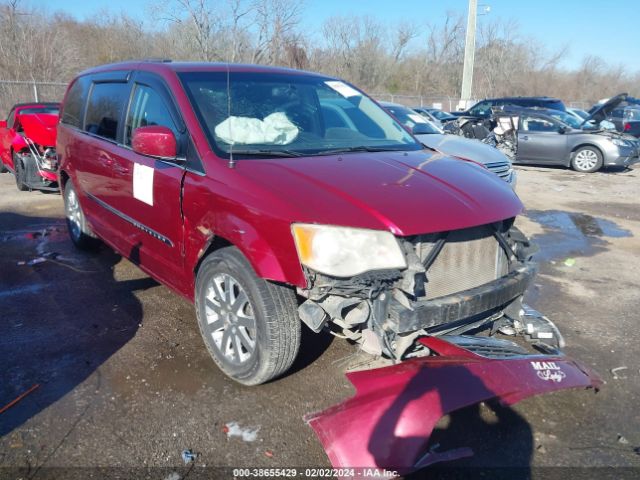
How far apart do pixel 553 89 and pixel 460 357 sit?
5783cm

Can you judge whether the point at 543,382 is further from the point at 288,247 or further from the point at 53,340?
the point at 53,340

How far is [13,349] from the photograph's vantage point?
3.63 meters

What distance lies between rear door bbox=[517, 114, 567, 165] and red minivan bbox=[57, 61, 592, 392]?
10.8 meters

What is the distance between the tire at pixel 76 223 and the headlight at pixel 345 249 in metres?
3.61

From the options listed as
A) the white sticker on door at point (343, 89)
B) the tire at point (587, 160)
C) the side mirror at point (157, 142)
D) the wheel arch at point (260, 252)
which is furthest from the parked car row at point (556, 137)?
the wheel arch at point (260, 252)

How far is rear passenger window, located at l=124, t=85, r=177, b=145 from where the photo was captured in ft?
11.8

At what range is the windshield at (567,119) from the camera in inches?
544

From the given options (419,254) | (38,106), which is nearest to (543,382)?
(419,254)

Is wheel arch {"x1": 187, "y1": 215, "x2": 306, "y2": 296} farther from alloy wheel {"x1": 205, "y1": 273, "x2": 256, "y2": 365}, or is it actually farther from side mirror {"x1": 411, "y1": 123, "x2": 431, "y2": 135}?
side mirror {"x1": 411, "y1": 123, "x2": 431, "y2": 135}

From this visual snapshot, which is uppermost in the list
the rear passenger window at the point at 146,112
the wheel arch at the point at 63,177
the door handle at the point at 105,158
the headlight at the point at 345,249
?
the rear passenger window at the point at 146,112

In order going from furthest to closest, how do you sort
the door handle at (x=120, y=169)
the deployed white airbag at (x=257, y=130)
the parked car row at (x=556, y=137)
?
the parked car row at (x=556, y=137), the door handle at (x=120, y=169), the deployed white airbag at (x=257, y=130)

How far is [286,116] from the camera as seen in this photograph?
3.71m

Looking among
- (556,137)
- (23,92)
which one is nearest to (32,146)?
(556,137)

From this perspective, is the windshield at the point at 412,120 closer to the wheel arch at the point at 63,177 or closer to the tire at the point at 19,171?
the wheel arch at the point at 63,177
